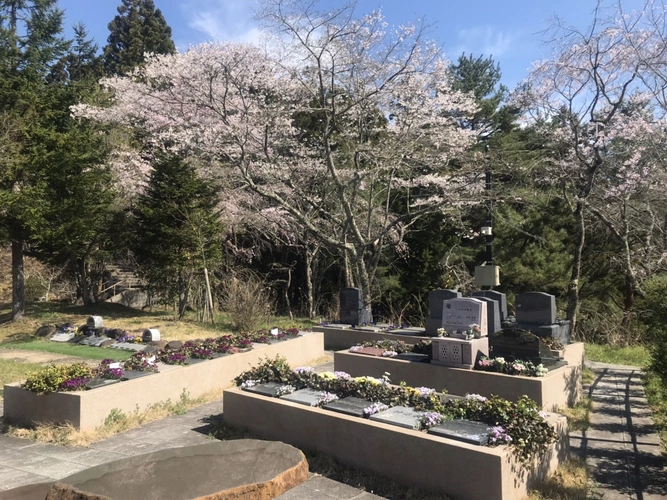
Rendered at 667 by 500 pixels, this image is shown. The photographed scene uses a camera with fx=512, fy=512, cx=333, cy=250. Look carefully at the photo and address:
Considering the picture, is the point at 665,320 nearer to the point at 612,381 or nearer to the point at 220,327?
the point at 612,381

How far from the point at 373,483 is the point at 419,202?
1286cm

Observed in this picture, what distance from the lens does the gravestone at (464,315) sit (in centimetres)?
766

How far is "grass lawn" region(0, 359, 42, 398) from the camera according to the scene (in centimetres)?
838

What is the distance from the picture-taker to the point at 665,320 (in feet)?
17.3

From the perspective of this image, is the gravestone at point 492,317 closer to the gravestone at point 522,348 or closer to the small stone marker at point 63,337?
the gravestone at point 522,348

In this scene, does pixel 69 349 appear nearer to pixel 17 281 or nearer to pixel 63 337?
pixel 63 337

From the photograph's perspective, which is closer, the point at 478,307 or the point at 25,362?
the point at 478,307

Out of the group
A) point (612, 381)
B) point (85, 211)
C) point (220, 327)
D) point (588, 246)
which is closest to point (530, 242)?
point (588, 246)

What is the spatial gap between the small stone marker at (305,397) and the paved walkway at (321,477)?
934mm

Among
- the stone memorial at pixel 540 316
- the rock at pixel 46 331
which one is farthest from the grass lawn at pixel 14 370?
the stone memorial at pixel 540 316

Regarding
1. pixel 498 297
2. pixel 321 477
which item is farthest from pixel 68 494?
pixel 498 297

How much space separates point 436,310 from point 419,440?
6633mm

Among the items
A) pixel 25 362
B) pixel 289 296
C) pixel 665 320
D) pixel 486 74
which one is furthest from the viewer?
pixel 486 74

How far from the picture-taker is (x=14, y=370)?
9.07 m
